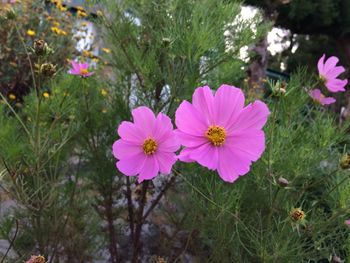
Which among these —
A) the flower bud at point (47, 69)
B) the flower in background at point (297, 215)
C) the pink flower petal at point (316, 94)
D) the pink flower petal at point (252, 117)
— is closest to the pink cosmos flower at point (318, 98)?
the pink flower petal at point (316, 94)

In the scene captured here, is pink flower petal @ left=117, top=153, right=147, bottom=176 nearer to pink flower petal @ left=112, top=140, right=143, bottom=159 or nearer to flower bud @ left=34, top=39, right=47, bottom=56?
pink flower petal @ left=112, top=140, right=143, bottom=159

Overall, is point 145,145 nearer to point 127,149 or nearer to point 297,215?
point 127,149

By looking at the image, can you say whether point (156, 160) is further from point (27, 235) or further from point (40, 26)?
point (40, 26)

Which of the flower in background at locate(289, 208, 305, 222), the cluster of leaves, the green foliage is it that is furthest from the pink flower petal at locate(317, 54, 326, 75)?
the cluster of leaves

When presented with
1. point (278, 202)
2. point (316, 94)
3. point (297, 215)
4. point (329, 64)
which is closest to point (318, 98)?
point (316, 94)

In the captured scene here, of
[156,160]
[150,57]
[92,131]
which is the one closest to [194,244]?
[92,131]
